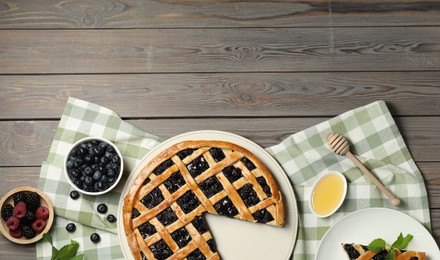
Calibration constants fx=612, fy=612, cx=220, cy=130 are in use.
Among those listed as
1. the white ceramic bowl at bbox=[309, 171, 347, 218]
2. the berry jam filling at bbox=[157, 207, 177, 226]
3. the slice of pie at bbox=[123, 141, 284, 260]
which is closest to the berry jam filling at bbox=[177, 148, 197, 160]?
Result: the slice of pie at bbox=[123, 141, 284, 260]

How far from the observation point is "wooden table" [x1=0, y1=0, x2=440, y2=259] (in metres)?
3.11

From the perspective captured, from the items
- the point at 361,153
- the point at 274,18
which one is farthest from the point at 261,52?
the point at 361,153

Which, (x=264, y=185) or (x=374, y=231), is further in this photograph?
(x=374, y=231)

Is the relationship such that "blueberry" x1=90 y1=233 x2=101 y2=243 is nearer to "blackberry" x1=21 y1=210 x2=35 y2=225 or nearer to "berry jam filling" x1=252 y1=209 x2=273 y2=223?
"blackberry" x1=21 y1=210 x2=35 y2=225

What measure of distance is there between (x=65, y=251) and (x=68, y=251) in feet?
0.05

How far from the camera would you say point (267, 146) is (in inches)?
122

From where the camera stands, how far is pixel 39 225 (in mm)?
2902

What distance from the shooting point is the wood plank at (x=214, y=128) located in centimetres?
308

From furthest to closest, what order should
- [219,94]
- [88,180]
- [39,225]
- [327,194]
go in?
[219,94] → [327,194] → [39,225] → [88,180]

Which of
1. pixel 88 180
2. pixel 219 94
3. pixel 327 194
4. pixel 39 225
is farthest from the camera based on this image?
pixel 219 94

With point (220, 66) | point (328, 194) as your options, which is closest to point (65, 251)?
point (220, 66)

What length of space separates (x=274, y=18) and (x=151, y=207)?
3.86 feet

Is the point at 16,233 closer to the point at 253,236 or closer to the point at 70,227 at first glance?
the point at 70,227

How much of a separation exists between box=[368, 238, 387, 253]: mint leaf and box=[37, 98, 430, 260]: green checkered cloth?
209 mm
